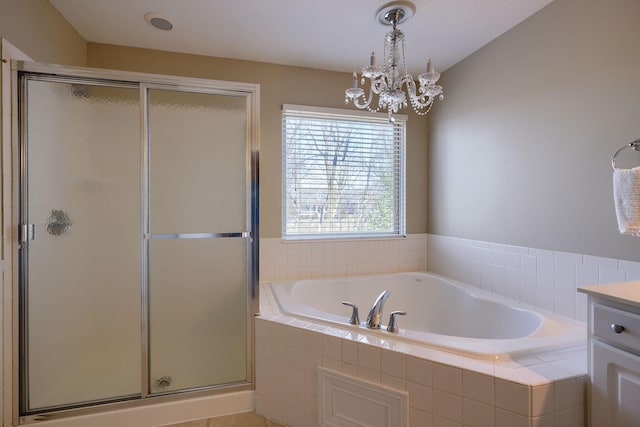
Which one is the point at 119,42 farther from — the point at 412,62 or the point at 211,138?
the point at 412,62

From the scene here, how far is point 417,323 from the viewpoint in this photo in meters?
2.55

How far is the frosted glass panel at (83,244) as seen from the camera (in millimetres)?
1666

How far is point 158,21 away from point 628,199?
105 inches

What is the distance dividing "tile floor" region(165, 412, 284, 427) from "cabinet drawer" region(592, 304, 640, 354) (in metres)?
1.58

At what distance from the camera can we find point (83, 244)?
5.76 ft

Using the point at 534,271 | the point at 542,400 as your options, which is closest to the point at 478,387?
the point at 542,400

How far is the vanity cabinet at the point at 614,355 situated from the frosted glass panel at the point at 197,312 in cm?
165

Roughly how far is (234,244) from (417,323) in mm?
1623

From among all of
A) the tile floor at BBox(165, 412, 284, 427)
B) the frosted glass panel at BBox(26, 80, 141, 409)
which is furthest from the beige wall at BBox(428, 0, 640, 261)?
the frosted glass panel at BBox(26, 80, 141, 409)

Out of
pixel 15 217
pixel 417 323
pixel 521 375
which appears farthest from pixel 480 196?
pixel 15 217

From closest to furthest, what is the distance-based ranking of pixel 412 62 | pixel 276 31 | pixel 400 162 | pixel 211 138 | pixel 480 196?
pixel 211 138 → pixel 276 31 → pixel 480 196 → pixel 412 62 → pixel 400 162

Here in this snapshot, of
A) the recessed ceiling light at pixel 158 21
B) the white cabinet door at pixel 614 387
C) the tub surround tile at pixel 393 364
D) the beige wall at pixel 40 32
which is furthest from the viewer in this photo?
the recessed ceiling light at pixel 158 21

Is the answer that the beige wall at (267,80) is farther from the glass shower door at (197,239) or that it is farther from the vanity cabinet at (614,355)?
the vanity cabinet at (614,355)

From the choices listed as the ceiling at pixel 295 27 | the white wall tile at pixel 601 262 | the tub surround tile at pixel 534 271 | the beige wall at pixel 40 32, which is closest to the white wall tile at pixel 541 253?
the tub surround tile at pixel 534 271
